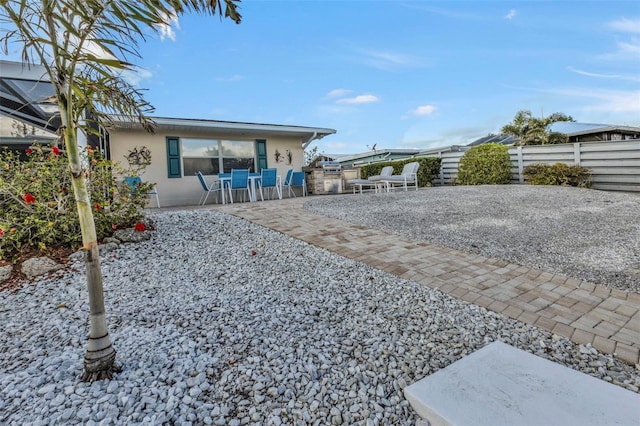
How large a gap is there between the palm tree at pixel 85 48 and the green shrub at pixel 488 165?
34.0ft

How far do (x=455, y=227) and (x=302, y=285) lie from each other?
302 centimetres

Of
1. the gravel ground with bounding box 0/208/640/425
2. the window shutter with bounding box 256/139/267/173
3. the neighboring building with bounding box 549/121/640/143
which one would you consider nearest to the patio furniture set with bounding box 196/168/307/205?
the window shutter with bounding box 256/139/267/173

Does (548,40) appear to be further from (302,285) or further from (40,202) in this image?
(40,202)

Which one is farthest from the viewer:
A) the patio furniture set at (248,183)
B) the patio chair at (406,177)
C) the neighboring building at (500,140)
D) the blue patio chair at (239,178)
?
the neighboring building at (500,140)

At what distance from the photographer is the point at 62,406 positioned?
55.7 inches

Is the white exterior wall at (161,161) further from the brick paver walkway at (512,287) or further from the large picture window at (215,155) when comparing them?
the brick paver walkway at (512,287)

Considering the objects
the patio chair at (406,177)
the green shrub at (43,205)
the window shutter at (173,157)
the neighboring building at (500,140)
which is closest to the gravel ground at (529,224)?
the patio chair at (406,177)

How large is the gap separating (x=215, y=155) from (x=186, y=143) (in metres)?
0.87

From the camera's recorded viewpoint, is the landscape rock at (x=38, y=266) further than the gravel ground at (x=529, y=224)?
No

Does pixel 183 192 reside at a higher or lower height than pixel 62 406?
higher

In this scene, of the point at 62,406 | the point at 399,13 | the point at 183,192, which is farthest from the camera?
the point at 183,192

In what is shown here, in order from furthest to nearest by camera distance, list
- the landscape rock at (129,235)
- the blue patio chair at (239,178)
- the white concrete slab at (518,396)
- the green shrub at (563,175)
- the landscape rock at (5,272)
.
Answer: the green shrub at (563,175), the blue patio chair at (239,178), the landscape rock at (129,235), the landscape rock at (5,272), the white concrete slab at (518,396)

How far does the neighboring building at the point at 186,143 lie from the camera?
697 centimetres

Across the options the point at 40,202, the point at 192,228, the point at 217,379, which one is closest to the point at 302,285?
the point at 217,379
